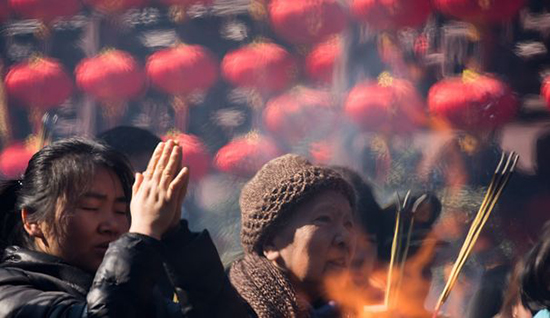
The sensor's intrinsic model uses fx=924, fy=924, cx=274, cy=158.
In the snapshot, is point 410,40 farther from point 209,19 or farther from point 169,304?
point 169,304

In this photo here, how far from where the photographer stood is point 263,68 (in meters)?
3.50

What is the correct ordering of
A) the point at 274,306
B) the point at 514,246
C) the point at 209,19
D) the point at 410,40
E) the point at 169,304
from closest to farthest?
the point at 169,304 → the point at 274,306 → the point at 514,246 → the point at 410,40 → the point at 209,19

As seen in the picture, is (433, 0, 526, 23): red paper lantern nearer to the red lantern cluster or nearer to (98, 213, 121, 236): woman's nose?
the red lantern cluster

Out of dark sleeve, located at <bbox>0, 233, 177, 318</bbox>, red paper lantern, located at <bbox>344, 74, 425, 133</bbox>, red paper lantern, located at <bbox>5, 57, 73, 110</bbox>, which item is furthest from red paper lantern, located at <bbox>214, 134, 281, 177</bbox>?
dark sleeve, located at <bbox>0, 233, 177, 318</bbox>

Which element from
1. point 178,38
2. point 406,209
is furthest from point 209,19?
point 406,209

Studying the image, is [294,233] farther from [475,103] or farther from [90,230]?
[475,103]

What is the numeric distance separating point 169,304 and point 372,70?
1660 millimetres

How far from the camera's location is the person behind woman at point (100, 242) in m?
1.64

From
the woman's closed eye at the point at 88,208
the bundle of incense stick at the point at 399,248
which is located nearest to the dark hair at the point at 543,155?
the bundle of incense stick at the point at 399,248

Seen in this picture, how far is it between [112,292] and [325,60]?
1949 mm

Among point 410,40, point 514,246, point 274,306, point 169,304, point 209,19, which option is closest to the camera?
point 169,304

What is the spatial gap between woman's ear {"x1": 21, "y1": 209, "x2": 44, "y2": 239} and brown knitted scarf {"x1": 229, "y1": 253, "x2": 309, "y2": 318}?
534mm

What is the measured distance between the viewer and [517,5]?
3150 mm

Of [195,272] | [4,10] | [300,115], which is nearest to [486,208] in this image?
[300,115]
